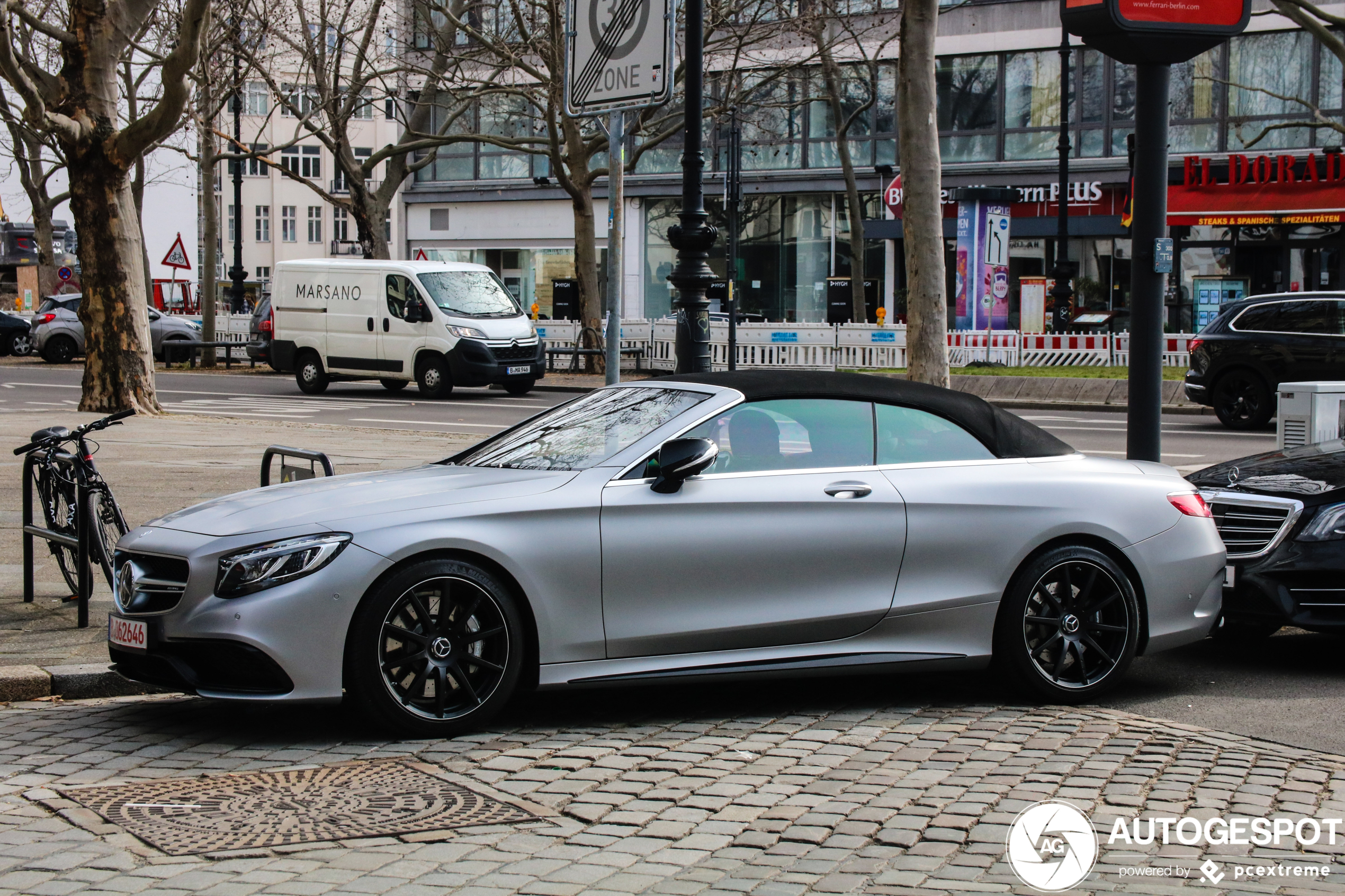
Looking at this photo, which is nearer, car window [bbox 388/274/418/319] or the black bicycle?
the black bicycle

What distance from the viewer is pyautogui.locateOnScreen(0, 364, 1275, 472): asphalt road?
1833 cm

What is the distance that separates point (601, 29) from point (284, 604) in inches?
165

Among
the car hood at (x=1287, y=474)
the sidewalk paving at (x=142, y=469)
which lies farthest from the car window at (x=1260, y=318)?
the car hood at (x=1287, y=474)

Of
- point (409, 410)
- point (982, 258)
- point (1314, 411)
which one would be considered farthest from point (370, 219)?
point (1314, 411)

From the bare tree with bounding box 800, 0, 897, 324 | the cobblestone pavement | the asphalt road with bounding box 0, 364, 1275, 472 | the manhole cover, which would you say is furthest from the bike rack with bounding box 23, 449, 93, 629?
the bare tree with bounding box 800, 0, 897, 324

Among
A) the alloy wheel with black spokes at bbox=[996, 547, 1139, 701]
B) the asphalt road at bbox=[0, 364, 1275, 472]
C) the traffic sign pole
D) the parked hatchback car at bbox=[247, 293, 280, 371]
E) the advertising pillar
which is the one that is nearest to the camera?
the alloy wheel with black spokes at bbox=[996, 547, 1139, 701]

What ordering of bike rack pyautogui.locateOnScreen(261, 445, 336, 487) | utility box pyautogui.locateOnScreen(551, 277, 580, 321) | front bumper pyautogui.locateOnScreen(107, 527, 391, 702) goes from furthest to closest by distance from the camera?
utility box pyautogui.locateOnScreen(551, 277, 580, 321), bike rack pyautogui.locateOnScreen(261, 445, 336, 487), front bumper pyautogui.locateOnScreen(107, 527, 391, 702)

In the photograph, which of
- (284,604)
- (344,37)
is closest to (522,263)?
(344,37)

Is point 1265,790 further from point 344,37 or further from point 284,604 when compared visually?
point 344,37

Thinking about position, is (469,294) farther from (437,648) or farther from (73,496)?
(437,648)

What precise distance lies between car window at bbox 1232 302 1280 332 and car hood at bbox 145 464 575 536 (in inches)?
628

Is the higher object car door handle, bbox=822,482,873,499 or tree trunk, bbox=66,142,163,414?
tree trunk, bbox=66,142,163,414

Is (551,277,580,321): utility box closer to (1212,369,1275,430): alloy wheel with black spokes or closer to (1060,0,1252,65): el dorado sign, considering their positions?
(1212,369,1275,430): alloy wheel with black spokes

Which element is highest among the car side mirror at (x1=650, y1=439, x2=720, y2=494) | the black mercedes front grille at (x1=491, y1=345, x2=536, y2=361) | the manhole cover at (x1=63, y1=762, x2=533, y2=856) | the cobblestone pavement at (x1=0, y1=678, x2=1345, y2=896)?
the black mercedes front grille at (x1=491, y1=345, x2=536, y2=361)
